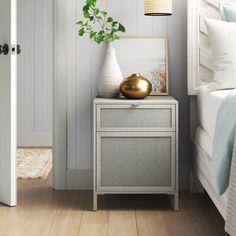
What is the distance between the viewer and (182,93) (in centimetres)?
434

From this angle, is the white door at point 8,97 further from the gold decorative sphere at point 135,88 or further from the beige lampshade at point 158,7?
the beige lampshade at point 158,7

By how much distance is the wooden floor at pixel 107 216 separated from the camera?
3354 mm

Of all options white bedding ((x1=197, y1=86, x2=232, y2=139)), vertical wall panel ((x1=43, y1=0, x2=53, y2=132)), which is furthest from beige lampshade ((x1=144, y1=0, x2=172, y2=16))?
vertical wall panel ((x1=43, y1=0, x2=53, y2=132))

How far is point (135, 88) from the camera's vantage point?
3.87 m

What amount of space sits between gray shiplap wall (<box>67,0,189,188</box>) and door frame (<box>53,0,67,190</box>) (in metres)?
0.03

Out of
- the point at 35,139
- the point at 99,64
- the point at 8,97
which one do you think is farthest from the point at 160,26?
the point at 35,139

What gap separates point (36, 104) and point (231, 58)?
3491 mm

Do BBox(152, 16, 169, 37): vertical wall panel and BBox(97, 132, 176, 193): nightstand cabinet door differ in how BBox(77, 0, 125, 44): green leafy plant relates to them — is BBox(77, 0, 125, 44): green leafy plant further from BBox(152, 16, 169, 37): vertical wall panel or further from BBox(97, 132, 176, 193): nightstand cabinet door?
BBox(97, 132, 176, 193): nightstand cabinet door

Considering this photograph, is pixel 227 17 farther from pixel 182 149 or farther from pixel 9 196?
pixel 9 196

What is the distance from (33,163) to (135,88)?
202cm

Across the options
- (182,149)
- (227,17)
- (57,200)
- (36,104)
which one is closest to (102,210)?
(57,200)

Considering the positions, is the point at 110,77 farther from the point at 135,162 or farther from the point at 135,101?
the point at 135,162

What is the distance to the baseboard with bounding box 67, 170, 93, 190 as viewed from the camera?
4398 mm

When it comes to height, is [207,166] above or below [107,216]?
above
